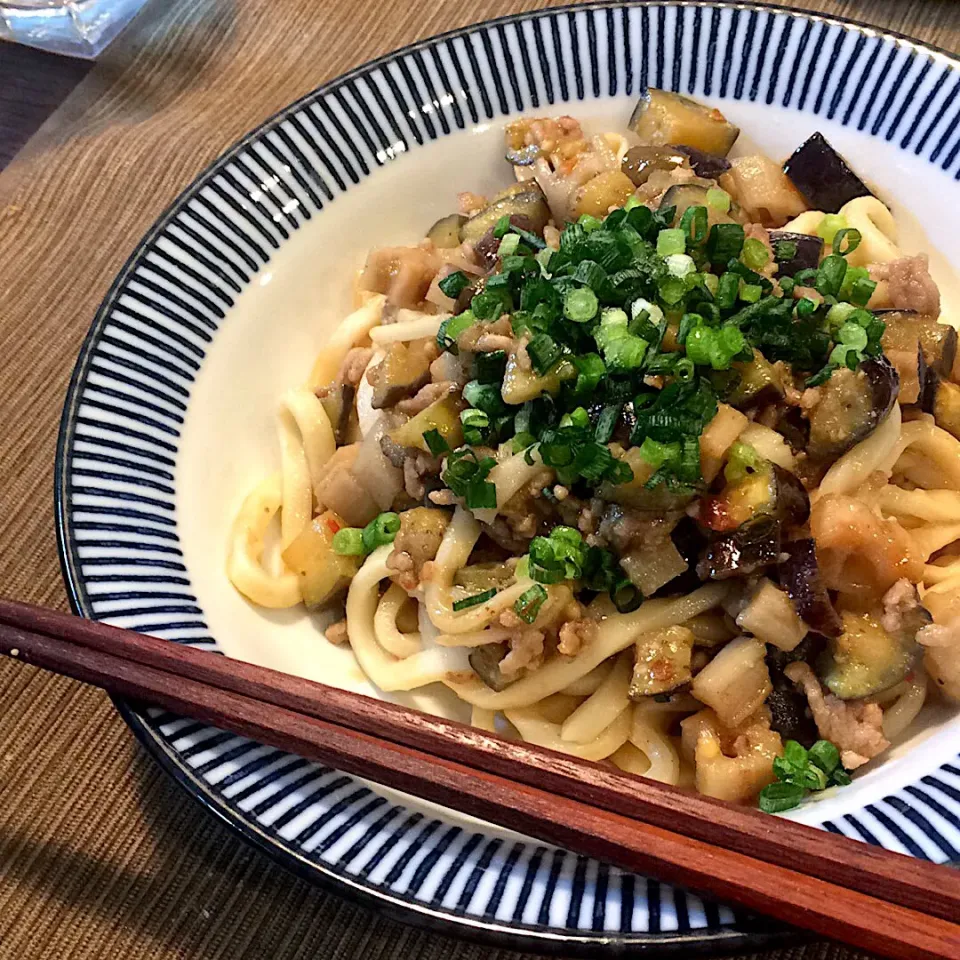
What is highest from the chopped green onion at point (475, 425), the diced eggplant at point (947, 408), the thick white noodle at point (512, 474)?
the chopped green onion at point (475, 425)

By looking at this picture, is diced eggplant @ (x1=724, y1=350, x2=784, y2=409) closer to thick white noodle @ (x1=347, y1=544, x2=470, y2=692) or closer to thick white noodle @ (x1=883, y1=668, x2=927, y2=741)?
thick white noodle @ (x1=883, y1=668, x2=927, y2=741)

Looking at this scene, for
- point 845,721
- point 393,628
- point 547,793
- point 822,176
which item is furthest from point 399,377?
point 822,176

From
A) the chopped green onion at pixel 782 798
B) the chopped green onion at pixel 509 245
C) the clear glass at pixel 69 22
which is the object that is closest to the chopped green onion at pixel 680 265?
the chopped green onion at pixel 509 245

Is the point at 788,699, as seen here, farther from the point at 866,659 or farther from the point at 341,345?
the point at 341,345

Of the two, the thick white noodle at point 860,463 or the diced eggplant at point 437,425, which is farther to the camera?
the diced eggplant at point 437,425

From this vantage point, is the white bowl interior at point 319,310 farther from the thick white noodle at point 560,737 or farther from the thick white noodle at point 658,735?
the thick white noodle at point 658,735

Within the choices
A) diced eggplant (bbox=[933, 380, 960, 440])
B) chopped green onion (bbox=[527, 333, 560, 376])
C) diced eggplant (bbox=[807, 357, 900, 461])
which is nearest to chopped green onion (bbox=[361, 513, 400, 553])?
chopped green onion (bbox=[527, 333, 560, 376])
